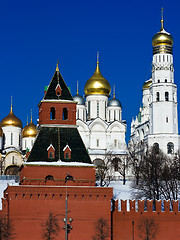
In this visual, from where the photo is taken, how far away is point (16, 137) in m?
87.9

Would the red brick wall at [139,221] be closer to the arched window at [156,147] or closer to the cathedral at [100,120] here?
the arched window at [156,147]

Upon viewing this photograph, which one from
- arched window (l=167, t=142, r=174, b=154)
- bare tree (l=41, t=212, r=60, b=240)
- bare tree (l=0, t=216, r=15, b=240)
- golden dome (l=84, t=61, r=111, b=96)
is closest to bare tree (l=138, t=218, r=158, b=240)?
bare tree (l=41, t=212, r=60, b=240)

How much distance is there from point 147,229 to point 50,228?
6677 mm

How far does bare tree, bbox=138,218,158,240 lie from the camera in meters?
37.3

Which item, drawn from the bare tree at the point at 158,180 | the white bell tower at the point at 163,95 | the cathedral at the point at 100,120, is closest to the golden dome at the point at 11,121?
the cathedral at the point at 100,120

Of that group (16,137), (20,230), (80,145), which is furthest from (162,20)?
(20,230)

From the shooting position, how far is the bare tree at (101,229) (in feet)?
117

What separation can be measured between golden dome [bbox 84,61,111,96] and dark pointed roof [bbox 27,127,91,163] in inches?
1719

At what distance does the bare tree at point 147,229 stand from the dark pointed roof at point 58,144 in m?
5.58

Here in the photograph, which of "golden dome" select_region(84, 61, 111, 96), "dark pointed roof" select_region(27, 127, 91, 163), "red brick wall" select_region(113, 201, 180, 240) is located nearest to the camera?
"dark pointed roof" select_region(27, 127, 91, 163)

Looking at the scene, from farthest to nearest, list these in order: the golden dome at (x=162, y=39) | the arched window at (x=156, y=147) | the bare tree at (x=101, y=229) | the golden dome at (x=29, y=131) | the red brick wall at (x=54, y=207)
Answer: the golden dome at (x=29, y=131), the golden dome at (x=162, y=39), the arched window at (x=156, y=147), the bare tree at (x=101, y=229), the red brick wall at (x=54, y=207)

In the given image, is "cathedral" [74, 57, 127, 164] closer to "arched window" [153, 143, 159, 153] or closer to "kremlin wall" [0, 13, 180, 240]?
"arched window" [153, 143, 159, 153]

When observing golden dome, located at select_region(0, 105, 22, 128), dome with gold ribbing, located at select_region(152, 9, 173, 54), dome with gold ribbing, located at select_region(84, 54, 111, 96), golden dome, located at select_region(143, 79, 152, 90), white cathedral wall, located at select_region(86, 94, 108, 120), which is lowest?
golden dome, located at select_region(0, 105, 22, 128)

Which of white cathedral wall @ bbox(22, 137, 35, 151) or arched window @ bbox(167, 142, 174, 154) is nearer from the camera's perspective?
arched window @ bbox(167, 142, 174, 154)
